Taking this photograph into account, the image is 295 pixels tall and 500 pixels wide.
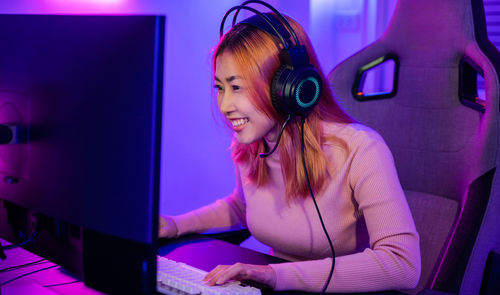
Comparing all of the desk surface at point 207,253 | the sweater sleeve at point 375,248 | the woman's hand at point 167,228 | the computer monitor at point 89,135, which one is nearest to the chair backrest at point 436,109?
the sweater sleeve at point 375,248

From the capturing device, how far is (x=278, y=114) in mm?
1092

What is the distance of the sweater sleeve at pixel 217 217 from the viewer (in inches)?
47.6

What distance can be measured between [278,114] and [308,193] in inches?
7.7

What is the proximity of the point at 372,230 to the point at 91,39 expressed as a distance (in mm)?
654

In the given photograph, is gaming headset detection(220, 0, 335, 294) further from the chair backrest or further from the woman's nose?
the chair backrest

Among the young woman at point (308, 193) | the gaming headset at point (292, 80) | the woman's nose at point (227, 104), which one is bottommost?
the young woman at point (308, 193)

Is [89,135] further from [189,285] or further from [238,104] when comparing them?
[238,104]

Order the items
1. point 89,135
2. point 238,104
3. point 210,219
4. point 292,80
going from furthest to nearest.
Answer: point 210,219 < point 238,104 < point 292,80 < point 89,135

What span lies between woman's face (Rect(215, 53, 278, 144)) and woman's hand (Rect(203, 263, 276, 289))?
32cm

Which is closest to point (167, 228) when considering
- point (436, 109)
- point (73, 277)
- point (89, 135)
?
point (73, 277)

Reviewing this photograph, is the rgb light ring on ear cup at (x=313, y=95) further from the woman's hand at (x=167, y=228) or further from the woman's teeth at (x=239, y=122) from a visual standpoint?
the woman's hand at (x=167, y=228)

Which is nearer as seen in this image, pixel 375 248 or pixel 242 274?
pixel 242 274

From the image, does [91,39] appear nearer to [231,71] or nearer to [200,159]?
[231,71]

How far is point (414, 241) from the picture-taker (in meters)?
0.99
